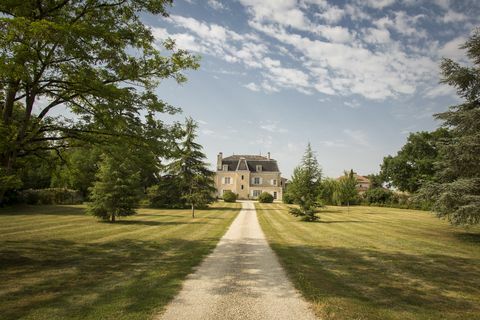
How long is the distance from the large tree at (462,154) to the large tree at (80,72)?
14911mm

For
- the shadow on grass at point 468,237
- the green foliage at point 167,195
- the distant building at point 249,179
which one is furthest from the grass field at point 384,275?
the distant building at point 249,179

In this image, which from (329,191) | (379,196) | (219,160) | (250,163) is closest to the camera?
(329,191)

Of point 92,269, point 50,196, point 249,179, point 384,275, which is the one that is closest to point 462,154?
point 384,275

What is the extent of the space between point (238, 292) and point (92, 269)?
4.88 meters

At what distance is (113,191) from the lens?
2044cm

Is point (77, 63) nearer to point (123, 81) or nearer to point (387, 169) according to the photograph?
point (123, 81)

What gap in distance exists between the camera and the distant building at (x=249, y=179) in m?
62.7

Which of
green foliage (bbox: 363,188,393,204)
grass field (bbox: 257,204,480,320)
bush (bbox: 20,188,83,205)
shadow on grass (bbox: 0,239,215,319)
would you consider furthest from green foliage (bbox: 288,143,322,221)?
green foliage (bbox: 363,188,393,204)

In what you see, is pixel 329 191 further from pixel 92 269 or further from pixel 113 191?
pixel 92 269

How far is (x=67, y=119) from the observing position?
34.8 ft

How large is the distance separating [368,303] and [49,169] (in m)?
12.0

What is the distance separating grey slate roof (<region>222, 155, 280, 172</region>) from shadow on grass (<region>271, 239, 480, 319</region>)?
50.5m

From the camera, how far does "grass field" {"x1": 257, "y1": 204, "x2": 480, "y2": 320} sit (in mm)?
6500

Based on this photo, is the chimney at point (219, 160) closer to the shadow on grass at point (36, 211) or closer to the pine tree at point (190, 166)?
the pine tree at point (190, 166)
